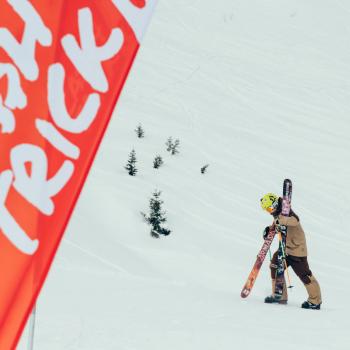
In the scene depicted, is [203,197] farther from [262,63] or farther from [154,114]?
[262,63]

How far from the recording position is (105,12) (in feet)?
7.87

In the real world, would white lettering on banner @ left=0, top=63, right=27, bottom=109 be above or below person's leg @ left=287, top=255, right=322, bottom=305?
below

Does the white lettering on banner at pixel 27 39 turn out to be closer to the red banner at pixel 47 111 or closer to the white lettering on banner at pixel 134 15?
→ the red banner at pixel 47 111

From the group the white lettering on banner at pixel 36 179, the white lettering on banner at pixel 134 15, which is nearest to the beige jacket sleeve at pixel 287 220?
the white lettering on banner at pixel 134 15

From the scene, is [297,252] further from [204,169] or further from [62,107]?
[204,169]

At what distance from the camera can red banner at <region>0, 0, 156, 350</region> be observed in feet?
7.38

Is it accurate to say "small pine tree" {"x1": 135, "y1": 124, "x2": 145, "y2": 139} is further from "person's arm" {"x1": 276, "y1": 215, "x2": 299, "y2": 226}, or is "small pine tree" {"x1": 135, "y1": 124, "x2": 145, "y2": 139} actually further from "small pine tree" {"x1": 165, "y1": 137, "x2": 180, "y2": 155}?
"person's arm" {"x1": 276, "y1": 215, "x2": 299, "y2": 226}

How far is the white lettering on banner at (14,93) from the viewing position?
7.57 ft

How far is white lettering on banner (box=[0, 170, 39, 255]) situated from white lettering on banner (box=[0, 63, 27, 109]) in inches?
9.6

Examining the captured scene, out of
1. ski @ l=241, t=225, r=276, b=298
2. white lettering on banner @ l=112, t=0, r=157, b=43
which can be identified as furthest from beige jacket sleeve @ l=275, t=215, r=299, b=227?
white lettering on banner @ l=112, t=0, r=157, b=43

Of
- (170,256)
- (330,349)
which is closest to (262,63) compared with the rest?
(170,256)

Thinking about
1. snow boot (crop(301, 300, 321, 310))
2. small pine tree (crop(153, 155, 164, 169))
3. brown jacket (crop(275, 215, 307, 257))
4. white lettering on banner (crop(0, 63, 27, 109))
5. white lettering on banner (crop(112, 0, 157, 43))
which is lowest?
white lettering on banner (crop(0, 63, 27, 109))

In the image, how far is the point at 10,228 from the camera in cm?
226

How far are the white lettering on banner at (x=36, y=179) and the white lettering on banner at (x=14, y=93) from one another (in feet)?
0.51
